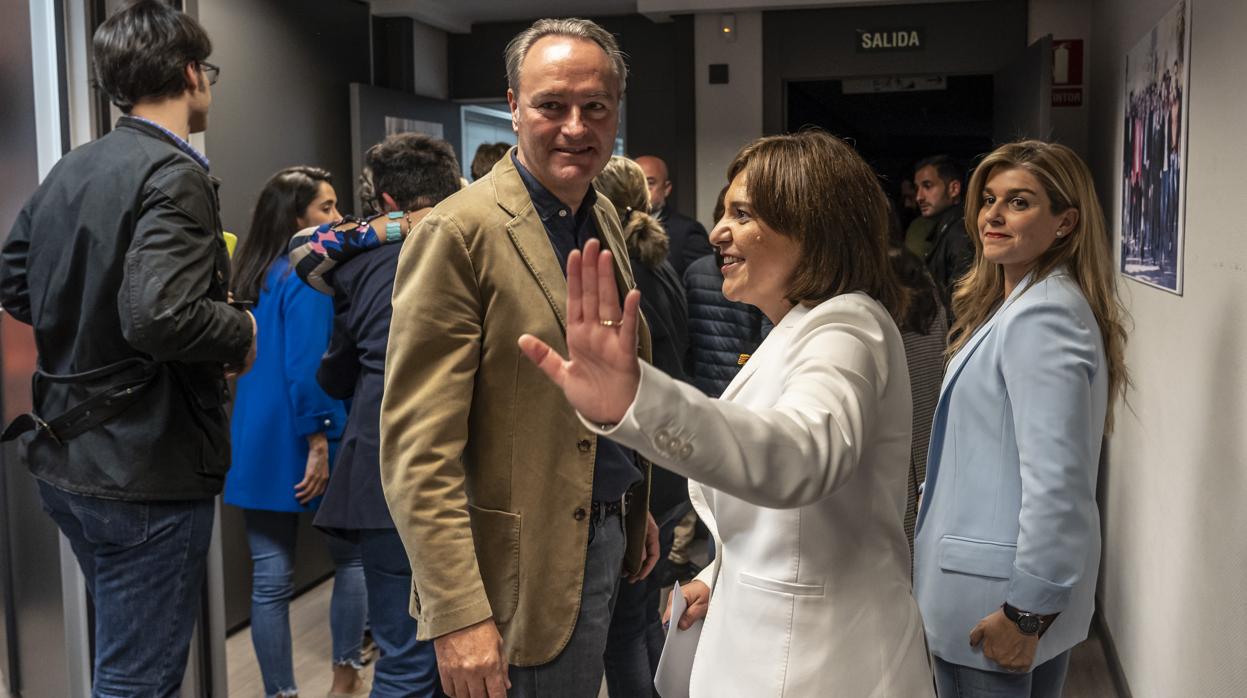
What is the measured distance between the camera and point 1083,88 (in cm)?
582

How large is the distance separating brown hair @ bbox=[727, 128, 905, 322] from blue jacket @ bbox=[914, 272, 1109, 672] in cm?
55

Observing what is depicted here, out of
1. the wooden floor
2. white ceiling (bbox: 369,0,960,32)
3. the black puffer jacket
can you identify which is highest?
white ceiling (bbox: 369,0,960,32)

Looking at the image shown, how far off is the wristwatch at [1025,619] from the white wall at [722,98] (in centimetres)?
480

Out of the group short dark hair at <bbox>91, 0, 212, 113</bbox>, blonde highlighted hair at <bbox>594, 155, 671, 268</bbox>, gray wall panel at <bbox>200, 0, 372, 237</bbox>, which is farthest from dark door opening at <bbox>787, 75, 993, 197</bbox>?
short dark hair at <bbox>91, 0, 212, 113</bbox>

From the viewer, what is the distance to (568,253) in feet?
5.77

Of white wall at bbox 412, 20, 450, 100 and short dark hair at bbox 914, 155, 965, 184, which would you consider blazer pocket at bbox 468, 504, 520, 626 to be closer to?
short dark hair at bbox 914, 155, 965, 184

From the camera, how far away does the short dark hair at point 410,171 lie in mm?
2629

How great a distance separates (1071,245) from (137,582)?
181cm

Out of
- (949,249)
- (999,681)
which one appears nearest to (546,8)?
(949,249)

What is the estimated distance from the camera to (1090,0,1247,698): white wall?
80.8 inches

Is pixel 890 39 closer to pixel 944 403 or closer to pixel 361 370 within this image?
pixel 361 370

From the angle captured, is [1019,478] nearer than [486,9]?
Yes

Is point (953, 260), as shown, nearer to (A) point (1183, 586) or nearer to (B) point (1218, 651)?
(A) point (1183, 586)

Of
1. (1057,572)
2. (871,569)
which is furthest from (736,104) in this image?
(871,569)
